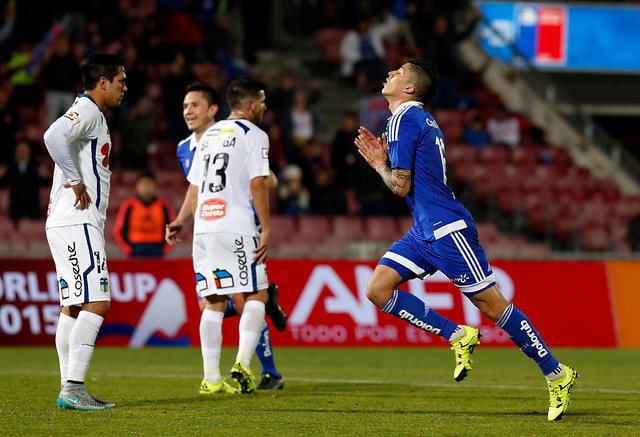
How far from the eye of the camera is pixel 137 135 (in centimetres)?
1742

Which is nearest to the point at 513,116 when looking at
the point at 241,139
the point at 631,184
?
the point at 631,184

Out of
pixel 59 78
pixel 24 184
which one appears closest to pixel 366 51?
pixel 59 78

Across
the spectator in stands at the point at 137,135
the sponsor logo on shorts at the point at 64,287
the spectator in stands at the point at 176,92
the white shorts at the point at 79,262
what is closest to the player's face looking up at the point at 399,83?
the white shorts at the point at 79,262

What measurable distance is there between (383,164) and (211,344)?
208 cm

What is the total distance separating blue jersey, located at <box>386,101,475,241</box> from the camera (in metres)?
6.82

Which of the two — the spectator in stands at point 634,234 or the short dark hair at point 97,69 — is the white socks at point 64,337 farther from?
the spectator in stands at point 634,234

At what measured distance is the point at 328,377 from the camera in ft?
32.2

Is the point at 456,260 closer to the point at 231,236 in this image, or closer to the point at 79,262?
the point at 231,236

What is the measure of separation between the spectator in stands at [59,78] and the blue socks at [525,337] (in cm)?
1218

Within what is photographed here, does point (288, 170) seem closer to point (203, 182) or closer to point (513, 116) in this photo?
point (513, 116)

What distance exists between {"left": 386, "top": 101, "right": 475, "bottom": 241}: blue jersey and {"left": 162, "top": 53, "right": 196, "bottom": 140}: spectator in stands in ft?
38.6

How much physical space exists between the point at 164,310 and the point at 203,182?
5.94 metres

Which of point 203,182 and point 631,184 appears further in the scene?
point 631,184

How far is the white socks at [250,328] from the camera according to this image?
309 inches
